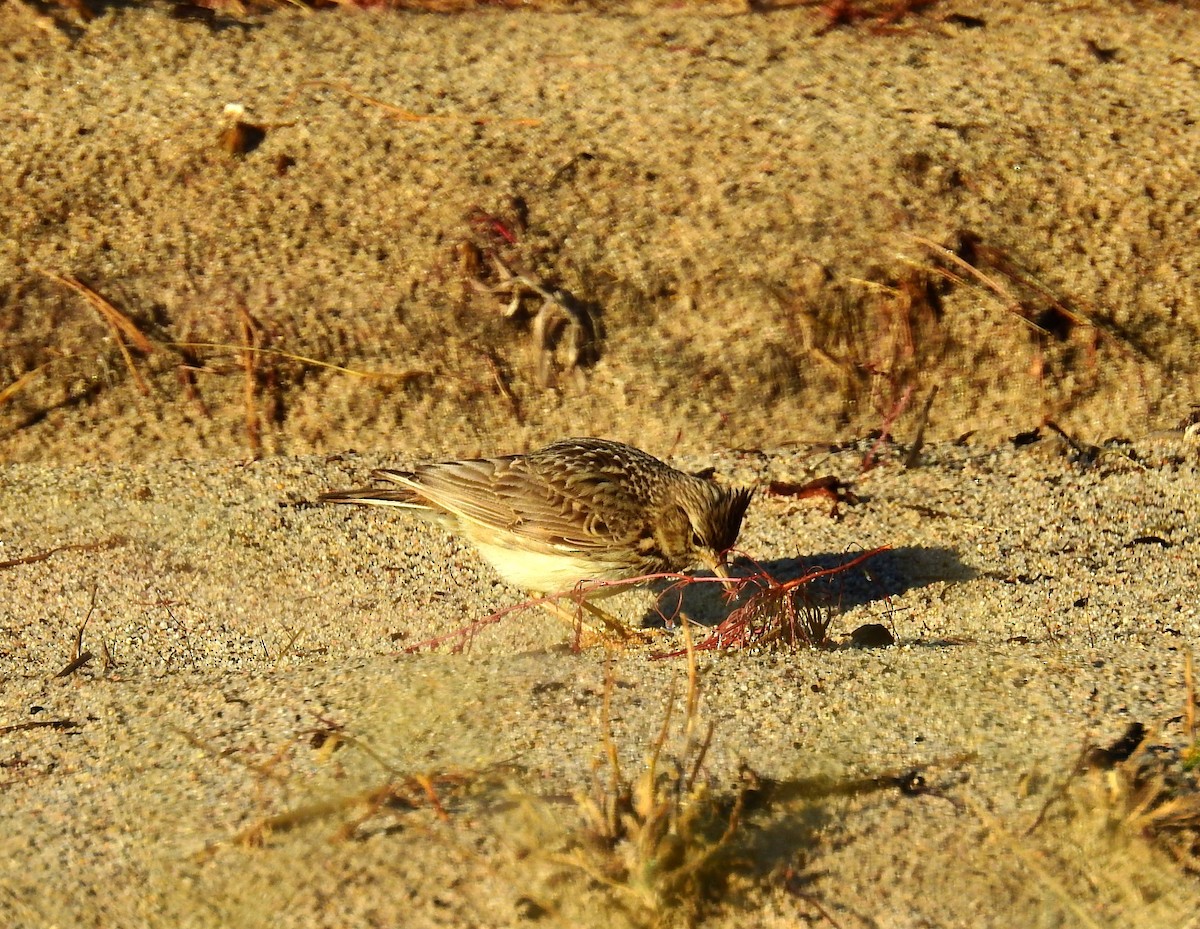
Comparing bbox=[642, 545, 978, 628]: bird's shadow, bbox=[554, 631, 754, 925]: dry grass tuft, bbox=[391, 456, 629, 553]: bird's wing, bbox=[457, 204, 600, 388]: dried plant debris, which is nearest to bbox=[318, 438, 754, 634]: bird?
bbox=[391, 456, 629, 553]: bird's wing

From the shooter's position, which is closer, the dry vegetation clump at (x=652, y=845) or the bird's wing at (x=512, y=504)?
the dry vegetation clump at (x=652, y=845)

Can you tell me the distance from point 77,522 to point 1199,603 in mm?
4270

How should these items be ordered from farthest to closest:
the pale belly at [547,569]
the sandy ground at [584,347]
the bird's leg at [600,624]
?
the pale belly at [547,569] < the bird's leg at [600,624] < the sandy ground at [584,347]

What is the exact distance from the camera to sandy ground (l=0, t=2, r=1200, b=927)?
15.0ft

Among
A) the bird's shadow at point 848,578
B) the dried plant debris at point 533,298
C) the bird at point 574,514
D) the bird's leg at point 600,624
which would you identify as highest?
the dried plant debris at point 533,298

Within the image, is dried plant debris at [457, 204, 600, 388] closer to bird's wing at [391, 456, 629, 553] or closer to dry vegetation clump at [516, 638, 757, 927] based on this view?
bird's wing at [391, 456, 629, 553]

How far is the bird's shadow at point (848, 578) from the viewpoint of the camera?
543 centimetres

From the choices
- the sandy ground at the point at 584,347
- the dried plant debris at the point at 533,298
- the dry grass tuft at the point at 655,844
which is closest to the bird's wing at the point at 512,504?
the sandy ground at the point at 584,347

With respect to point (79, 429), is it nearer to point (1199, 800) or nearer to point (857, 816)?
point (857, 816)

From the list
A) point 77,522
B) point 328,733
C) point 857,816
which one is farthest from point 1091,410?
point 77,522

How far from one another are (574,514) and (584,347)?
108 cm

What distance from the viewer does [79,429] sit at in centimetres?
609

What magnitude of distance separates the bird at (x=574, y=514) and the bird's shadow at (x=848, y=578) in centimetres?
19

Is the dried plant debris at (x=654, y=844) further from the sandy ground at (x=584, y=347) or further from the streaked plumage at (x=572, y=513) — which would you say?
the streaked plumage at (x=572, y=513)
